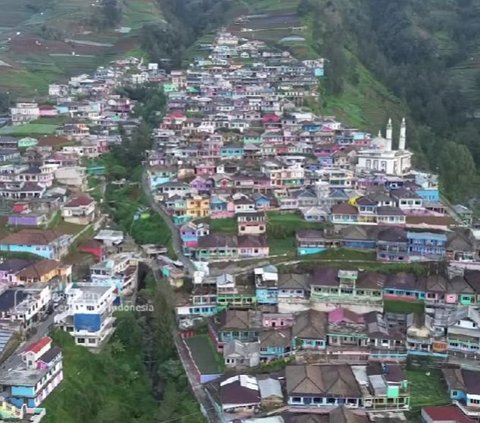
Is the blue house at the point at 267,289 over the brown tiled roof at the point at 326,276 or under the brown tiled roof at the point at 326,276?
under

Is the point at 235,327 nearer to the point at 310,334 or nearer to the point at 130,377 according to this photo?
the point at 310,334

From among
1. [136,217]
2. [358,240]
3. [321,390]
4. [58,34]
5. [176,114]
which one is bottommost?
[321,390]

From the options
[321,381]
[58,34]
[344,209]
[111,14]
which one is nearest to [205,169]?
[344,209]

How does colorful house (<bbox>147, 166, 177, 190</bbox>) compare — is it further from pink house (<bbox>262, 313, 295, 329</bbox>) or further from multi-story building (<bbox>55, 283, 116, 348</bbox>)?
pink house (<bbox>262, 313, 295, 329</bbox>)

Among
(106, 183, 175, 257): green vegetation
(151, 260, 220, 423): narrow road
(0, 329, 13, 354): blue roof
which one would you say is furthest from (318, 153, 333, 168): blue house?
(0, 329, 13, 354): blue roof

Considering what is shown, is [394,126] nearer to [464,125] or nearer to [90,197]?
[464,125]

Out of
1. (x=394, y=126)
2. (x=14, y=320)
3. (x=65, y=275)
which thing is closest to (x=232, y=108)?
(x=394, y=126)

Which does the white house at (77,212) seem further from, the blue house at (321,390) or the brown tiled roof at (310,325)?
the blue house at (321,390)

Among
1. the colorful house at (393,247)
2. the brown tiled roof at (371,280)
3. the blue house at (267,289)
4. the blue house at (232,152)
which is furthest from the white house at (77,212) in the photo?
the colorful house at (393,247)
